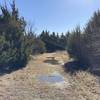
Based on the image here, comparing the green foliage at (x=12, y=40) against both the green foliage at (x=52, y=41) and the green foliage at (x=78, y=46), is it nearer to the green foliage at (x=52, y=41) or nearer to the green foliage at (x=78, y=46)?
the green foliage at (x=78, y=46)

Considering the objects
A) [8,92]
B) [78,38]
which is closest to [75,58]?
[78,38]

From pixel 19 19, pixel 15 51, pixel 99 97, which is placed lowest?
pixel 99 97

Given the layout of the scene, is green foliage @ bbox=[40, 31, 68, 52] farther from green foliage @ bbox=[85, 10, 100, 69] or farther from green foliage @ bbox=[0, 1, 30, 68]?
green foliage @ bbox=[0, 1, 30, 68]

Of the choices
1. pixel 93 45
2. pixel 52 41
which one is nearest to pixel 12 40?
pixel 93 45

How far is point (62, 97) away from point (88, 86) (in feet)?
10.2

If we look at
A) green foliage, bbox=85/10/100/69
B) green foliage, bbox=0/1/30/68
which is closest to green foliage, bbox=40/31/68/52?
green foliage, bbox=85/10/100/69

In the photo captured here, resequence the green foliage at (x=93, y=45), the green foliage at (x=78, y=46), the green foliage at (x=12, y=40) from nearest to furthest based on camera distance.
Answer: the green foliage at (x=12, y=40)
the green foliage at (x=93, y=45)
the green foliage at (x=78, y=46)

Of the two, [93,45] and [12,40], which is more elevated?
[12,40]

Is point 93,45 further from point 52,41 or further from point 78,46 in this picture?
point 52,41

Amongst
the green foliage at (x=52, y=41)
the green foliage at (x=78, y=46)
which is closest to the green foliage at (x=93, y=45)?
the green foliage at (x=78, y=46)

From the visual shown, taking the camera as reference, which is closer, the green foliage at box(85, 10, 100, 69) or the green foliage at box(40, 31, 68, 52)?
the green foliage at box(85, 10, 100, 69)

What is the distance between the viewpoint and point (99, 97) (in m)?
10.5

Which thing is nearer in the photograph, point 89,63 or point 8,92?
point 8,92

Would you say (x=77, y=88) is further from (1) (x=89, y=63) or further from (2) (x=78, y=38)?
(2) (x=78, y=38)
